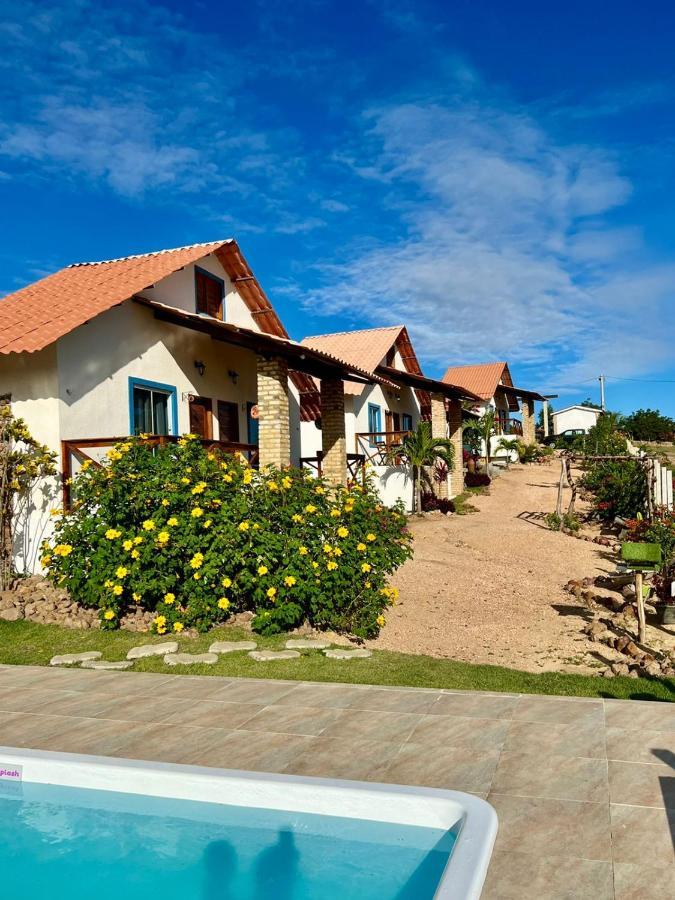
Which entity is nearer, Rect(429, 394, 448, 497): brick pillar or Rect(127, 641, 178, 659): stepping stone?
Rect(127, 641, 178, 659): stepping stone

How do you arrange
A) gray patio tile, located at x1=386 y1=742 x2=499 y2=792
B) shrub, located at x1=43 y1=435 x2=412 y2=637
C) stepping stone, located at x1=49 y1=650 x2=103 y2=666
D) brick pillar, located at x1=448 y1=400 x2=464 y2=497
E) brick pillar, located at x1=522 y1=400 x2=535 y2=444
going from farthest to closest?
brick pillar, located at x1=522 y1=400 x2=535 y2=444 → brick pillar, located at x1=448 y1=400 x2=464 y2=497 → shrub, located at x1=43 y1=435 x2=412 y2=637 → stepping stone, located at x1=49 y1=650 x2=103 y2=666 → gray patio tile, located at x1=386 y1=742 x2=499 y2=792

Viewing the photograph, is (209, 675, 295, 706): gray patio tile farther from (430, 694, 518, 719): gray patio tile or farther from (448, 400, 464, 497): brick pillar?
(448, 400, 464, 497): brick pillar

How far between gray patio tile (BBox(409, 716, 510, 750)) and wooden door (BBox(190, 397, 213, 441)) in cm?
1035

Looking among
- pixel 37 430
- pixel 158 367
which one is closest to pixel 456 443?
pixel 158 367

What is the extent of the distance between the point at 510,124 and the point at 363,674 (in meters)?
11.2

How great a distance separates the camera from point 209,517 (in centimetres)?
801

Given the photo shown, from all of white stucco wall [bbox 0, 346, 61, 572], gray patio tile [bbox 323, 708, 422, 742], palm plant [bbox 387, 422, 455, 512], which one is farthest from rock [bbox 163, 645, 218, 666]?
palm plant [bbox 387, 422, 455, 512]

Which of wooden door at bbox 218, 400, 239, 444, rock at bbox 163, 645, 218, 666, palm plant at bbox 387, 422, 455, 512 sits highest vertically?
wooden door at bbox 218, 400, 239, 444

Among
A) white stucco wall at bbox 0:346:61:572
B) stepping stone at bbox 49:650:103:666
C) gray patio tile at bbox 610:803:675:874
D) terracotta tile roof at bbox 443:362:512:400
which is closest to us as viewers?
gray patio tile at bbox 610:803:675:874

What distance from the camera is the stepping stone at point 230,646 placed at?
7.08m

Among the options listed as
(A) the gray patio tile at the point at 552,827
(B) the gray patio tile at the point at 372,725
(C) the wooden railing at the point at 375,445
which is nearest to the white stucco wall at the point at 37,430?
(B) the gray patio tile at the point at 372,725

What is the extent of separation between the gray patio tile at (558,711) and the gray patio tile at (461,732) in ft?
0.75

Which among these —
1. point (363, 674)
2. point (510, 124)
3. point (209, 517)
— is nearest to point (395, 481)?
point (510, 124)

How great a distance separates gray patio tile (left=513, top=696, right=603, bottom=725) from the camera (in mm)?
4562
